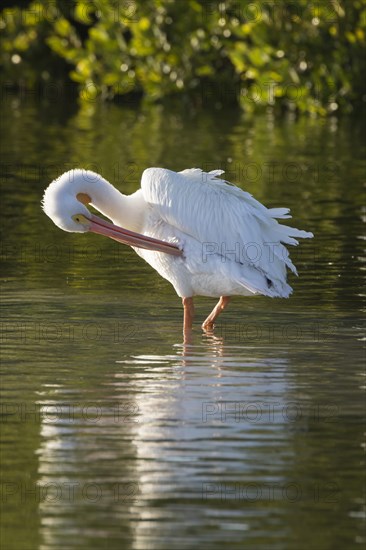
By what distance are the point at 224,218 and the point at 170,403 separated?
192 centimetres

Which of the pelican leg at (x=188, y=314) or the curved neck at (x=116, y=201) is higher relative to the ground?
the curved neck at (x=116, y=201)

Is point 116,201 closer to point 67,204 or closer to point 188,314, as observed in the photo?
point 67,204

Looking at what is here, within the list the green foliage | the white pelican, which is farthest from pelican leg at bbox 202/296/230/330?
the green foliage

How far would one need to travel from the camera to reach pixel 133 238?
25.2 feet

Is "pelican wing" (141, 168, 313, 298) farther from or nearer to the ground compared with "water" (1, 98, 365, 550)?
farther from the ground

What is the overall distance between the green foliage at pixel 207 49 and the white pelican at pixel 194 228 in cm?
1344

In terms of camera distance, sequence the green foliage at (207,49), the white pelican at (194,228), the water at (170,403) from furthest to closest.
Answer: the green foliage at (207,49) < the white pelican at (194,228) < the water at (170,403)

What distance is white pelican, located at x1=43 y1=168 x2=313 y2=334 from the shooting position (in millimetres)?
7539

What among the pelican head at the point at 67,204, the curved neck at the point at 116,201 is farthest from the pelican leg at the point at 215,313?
the pelican head at the point at 67,204

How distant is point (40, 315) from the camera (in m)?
7.94

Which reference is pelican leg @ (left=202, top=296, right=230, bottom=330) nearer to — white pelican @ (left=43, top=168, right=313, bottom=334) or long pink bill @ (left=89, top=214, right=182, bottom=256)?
white pelican @ (left=43, top=168, right=313, bottom=334)

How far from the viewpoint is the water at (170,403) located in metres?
4.62

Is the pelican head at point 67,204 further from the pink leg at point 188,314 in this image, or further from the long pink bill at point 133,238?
the pink leg at point 188,314

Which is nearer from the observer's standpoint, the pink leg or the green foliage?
the pink leg
